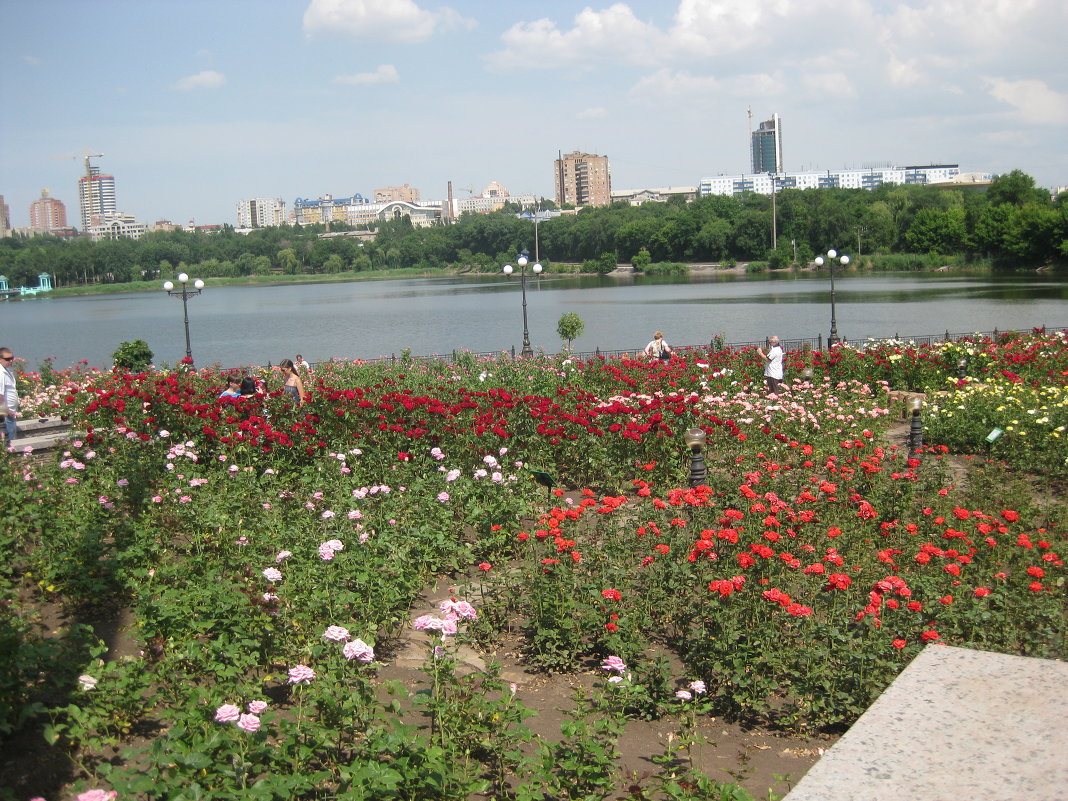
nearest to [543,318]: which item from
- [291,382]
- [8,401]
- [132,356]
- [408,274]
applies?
[132,356]

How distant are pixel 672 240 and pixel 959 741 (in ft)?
291

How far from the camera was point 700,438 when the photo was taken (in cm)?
714

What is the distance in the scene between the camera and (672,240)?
291ft

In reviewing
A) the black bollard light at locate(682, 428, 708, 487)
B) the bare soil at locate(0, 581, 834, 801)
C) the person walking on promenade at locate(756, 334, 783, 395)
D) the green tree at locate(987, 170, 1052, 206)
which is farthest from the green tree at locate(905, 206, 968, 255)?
the bare soil at locate(0, 581, 834, 801)

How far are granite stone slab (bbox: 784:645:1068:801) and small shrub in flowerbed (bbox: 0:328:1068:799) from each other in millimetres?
820

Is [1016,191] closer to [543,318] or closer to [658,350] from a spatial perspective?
[543,318]

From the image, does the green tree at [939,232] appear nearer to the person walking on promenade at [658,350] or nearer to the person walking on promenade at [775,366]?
the person walking on promenade at [658,350]

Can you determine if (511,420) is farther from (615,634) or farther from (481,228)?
(481,228)

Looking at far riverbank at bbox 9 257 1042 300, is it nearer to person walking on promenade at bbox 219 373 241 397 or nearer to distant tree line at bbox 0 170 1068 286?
distant tree line at bbox 0 170 1068 286

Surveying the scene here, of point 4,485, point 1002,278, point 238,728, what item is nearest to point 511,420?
point 4,485

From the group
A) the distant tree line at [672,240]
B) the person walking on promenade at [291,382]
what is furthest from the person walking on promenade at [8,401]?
the distant tree line at [672,240]

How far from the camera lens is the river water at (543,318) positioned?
31.8 meters

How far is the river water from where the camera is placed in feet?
104

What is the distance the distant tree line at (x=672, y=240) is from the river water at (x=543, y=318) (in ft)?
24.0
